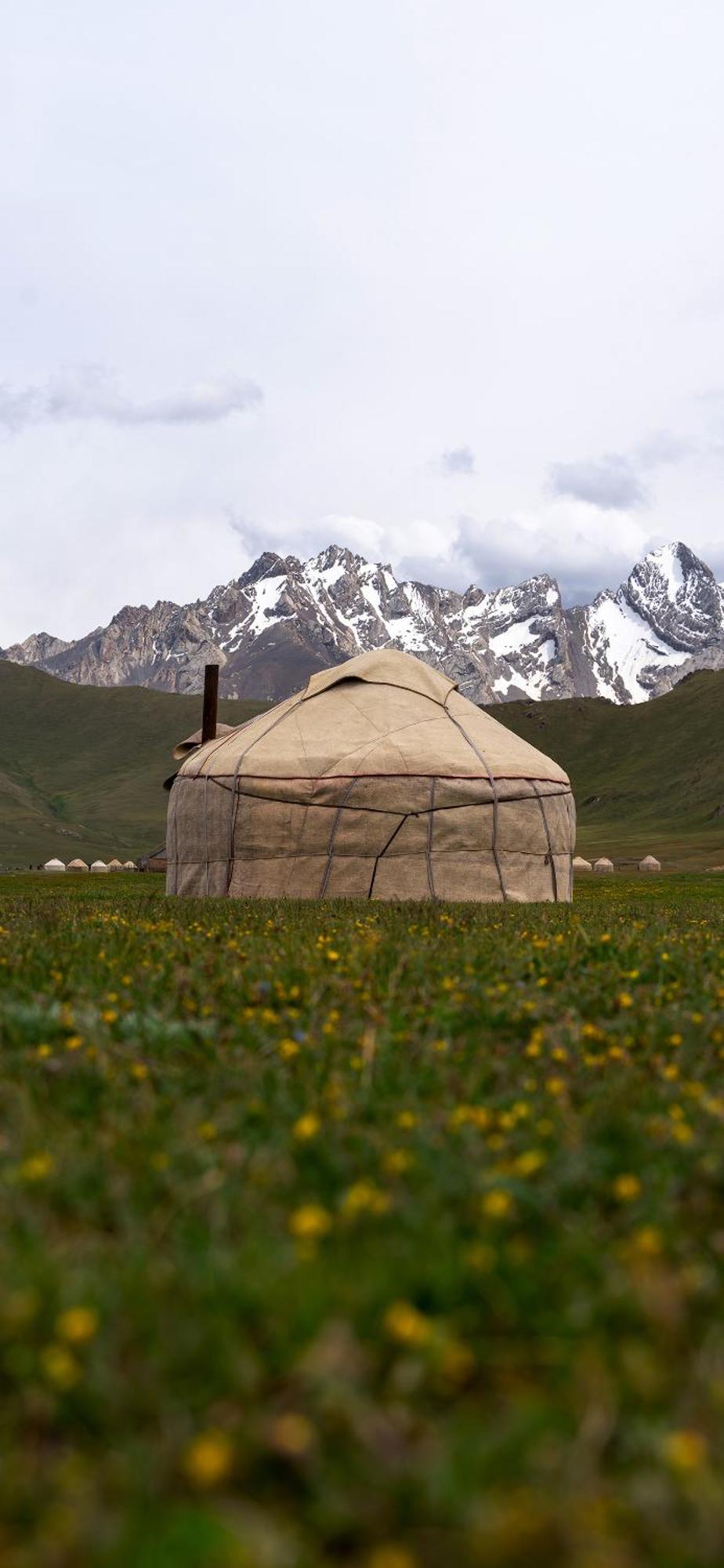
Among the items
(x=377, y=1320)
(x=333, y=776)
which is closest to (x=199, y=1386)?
(x=377, y=1320)

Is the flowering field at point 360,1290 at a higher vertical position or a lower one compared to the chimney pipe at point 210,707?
lower

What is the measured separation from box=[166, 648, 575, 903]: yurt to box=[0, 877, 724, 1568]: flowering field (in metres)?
18.9

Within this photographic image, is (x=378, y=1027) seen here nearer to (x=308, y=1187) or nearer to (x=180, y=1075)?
(x=180, y=1075)

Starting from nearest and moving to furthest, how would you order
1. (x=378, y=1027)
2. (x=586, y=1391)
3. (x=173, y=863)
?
(x=586, y=1391), (x=378, y=1027), (x=173, y=863)

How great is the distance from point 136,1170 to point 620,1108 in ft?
6.29

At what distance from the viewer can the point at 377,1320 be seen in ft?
9.61

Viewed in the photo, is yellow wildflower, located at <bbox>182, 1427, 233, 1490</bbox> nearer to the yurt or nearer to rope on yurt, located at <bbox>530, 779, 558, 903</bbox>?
the yurt

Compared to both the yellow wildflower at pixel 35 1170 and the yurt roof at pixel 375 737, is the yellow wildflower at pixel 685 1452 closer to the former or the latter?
the yellow wildflower at pixel 35 1170

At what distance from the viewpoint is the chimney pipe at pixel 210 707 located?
33.9m

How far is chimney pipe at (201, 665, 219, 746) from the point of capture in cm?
3388

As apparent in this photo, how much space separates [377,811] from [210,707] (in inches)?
440

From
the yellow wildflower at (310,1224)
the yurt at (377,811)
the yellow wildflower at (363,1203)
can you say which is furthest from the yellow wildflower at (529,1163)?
the yurt at (377,811)

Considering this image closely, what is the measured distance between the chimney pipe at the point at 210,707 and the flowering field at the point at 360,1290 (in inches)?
1079

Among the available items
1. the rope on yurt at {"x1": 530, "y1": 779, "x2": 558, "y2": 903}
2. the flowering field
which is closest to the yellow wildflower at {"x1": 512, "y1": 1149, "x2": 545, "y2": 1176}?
the flowering field
